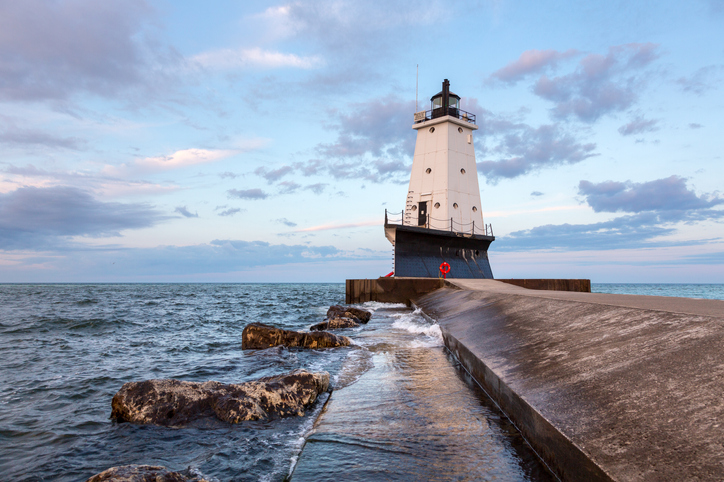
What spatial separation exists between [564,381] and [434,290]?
54.1ft

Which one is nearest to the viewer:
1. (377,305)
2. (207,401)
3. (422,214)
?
(207,401)

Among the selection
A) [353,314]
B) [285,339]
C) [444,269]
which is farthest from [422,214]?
[285,339]

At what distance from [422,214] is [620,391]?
907 inches

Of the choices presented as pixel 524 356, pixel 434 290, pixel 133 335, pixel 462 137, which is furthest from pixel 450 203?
pixel 524 356

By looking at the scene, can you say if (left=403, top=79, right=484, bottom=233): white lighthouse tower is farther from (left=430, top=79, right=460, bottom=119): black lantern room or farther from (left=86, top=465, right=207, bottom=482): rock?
(left=86, top=465, right=207, bottom=482): rock

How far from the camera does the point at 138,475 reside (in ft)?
9.39

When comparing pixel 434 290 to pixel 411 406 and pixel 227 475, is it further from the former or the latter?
pixel 227 475

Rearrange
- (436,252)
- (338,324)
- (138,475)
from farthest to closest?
(436,252) → (338,324) → (138,475)

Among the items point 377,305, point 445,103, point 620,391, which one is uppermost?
point 445,103

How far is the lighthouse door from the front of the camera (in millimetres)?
25538

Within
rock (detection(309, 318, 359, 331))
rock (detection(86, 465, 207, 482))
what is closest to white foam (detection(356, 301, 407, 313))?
rock (detection(309, 318, 359, 331))

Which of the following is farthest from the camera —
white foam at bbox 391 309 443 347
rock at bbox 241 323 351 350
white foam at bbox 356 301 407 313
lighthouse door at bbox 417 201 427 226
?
lighthouse door at bbox 417 201 427 226

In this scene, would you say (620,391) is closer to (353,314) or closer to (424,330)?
(424,330)

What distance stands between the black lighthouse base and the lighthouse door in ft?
7.41
